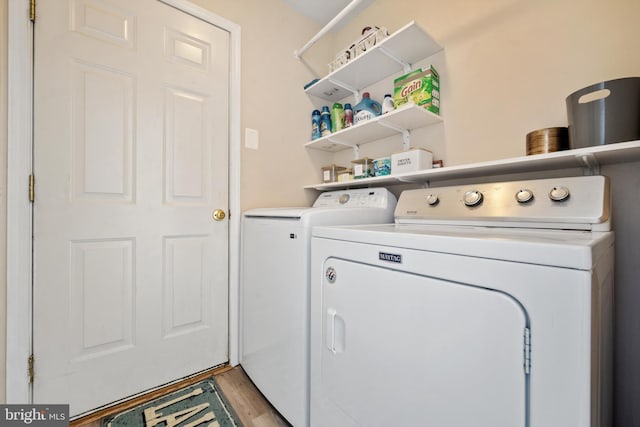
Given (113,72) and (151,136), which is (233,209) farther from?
(113,72)

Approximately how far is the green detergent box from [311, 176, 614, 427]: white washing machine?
0.64 meters

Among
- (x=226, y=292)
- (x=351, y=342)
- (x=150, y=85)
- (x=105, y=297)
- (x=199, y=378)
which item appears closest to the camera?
A: (x=351, y=342)

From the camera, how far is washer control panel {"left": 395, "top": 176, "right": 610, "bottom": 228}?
826 millimetres

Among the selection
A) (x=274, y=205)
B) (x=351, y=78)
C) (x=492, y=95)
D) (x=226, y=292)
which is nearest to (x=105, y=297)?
(x=226, y=292)

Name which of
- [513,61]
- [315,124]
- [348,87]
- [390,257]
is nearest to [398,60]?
[348,87]

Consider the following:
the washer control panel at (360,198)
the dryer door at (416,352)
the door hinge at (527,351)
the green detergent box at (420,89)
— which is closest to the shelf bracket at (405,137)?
the green detergent box at (420,89)

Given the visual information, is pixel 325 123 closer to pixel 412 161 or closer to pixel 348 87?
pixel 348 87

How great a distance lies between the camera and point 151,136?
4.80 ft

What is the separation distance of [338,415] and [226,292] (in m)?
1.04

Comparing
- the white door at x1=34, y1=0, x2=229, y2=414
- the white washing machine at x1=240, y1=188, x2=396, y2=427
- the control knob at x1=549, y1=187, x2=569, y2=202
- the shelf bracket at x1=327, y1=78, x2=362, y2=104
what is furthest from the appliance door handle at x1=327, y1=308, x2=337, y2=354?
the shelf bracket at x1=327, y1=78, x2=362, y2=104

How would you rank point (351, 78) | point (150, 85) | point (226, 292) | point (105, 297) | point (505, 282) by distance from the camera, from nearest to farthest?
point (505, 282), point (105, 297), point (150, 85), point (226, 292), point (351, 78)

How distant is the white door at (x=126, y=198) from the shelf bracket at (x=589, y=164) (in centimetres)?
176

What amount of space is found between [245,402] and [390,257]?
121 cm

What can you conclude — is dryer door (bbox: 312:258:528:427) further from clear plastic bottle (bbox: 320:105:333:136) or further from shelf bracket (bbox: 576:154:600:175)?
clear plastic bottle (bbox: 320:105:333:136)
